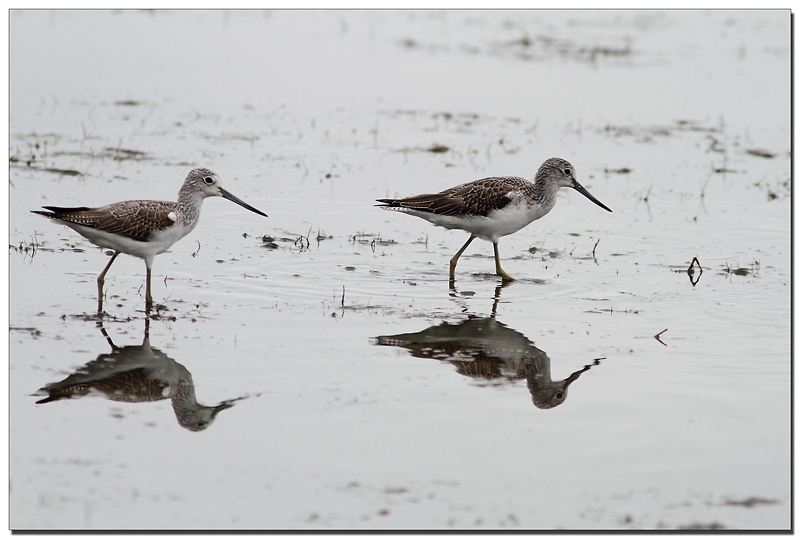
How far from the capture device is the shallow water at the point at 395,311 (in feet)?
19.3

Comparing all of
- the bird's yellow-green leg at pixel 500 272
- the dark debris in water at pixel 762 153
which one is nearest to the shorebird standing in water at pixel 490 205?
the bird's yellow-green leg at pixel 500 272

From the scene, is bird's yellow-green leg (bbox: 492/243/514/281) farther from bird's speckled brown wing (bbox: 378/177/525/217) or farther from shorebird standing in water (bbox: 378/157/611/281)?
bird's speckled brown wing (bbox: 378/177/525/217)

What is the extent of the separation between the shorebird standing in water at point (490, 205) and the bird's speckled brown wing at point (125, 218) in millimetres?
2859

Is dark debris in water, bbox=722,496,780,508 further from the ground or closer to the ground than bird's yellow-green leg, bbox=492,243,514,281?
closer to the ground

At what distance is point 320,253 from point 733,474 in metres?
6.36

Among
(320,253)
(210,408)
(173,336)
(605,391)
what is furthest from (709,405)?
(320,253)

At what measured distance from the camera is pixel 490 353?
8.38 metres

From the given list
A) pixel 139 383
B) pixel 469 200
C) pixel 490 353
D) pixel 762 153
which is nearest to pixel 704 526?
pixel 490 353

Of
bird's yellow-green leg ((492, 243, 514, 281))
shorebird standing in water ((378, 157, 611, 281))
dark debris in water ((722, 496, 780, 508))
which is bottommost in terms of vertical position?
dark debris in water ((722, 496, 780, 508))

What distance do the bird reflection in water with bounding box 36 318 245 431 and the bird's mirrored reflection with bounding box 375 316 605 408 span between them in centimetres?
197

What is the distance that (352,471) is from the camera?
19.7 ft

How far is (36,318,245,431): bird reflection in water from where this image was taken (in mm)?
6781

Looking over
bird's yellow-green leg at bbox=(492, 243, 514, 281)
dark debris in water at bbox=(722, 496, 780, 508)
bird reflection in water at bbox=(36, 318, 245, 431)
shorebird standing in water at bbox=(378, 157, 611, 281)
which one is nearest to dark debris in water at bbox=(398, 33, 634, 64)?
shorebird standing in water at bbox=(378, 157, 611, 281)

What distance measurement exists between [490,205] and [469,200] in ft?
0.86
